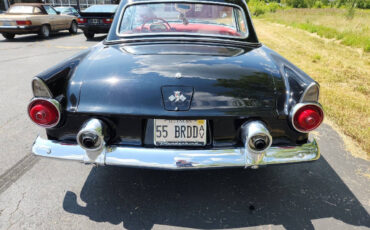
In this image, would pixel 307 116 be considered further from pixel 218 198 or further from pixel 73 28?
pixel 73 28

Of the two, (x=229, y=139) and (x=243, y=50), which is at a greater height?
(x=243, y=50)

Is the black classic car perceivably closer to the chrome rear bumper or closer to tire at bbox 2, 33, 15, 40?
the chrome rear bumper

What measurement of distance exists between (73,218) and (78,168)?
751 mm

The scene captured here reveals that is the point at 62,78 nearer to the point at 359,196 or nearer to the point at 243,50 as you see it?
the point at 243,50

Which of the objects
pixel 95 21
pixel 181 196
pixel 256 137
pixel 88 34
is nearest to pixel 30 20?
pixel 88 34

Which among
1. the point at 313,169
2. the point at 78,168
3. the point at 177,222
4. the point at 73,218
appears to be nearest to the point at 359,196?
the point at 313,169

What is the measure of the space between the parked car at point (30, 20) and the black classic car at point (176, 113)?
10675mm

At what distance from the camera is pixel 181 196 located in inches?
96.0

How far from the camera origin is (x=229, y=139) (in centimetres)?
212

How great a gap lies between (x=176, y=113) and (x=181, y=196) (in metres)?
0.83

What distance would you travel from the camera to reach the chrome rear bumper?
1974 mm

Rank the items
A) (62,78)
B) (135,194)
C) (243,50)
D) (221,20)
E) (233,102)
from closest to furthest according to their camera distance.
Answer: (233,102)
(62,78)
(135,194)
(243,50)
(221,20)

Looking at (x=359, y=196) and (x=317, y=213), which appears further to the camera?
(x=359, y=196)

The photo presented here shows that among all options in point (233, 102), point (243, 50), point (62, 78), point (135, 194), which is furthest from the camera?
point (243, 50)
